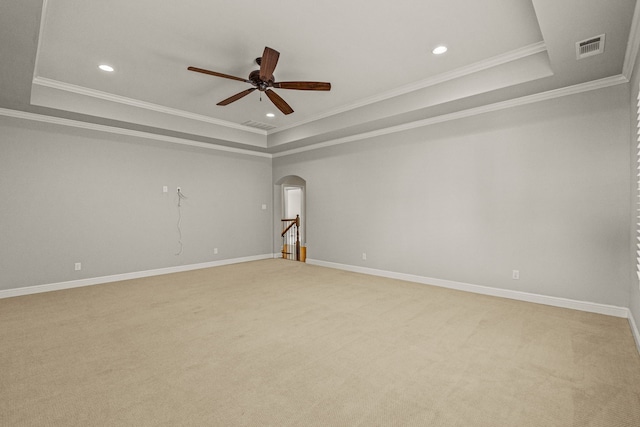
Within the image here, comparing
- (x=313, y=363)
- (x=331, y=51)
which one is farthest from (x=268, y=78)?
(x=313, y=363)

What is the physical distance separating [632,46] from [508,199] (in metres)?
1.95

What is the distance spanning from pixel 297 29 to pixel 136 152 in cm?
428

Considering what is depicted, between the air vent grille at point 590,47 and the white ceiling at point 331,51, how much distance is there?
0.06 metres

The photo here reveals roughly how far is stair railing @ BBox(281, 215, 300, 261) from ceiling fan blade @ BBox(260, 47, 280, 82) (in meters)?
5.12

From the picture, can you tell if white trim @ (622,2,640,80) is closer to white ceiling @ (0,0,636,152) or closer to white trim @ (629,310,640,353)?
white ceiling @ (0,0,636,152)

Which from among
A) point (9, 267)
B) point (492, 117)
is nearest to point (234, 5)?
point (492, 117)

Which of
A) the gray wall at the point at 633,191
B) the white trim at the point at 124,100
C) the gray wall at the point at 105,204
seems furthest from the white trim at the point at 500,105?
the gray wall at the point at 105,204

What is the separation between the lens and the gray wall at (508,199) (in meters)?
3.40

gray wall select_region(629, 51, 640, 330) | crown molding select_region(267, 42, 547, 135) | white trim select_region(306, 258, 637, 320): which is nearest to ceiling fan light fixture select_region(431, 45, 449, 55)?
crown molding select_region(267, 42, 547, 135)

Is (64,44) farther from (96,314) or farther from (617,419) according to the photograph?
(617,419)

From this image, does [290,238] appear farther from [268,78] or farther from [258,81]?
[268,78]

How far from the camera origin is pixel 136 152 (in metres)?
5.53

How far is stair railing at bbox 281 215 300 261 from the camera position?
7.79 metres

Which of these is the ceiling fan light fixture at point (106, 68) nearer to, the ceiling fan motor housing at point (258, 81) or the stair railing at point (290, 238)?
the ceiling fan motor housing at point (258, 81)
